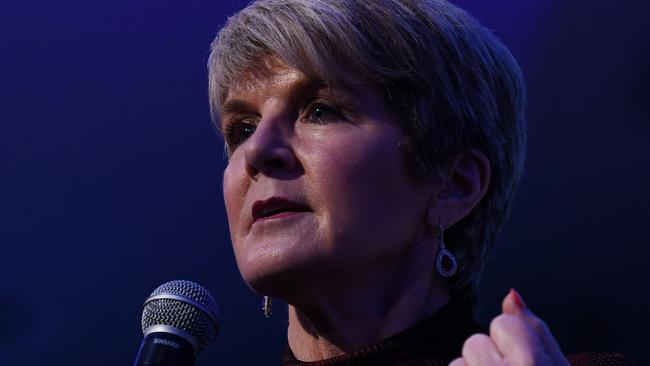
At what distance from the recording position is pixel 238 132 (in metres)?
1.61

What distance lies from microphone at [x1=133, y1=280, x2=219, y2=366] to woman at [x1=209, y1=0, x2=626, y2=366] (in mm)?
123

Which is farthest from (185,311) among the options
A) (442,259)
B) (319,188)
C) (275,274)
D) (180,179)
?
(180,179)

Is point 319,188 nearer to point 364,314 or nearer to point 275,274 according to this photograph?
point 275,274

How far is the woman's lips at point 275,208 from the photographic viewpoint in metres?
1.33

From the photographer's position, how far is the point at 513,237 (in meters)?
3.85

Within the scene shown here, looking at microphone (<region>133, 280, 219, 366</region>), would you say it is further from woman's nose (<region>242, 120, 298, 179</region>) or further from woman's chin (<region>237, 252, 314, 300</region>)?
woman's nose (<region>242, 120, 298, 179</region>)

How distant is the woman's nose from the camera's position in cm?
135

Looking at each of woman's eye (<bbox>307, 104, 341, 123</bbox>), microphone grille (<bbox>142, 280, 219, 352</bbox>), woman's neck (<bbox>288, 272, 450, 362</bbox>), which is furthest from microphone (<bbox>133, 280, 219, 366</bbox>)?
woman's eye (<bbox>307, 104, 341, 123</bbox>)

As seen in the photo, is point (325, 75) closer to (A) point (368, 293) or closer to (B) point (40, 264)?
(A) point (368, 293)

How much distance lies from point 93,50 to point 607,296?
2904mm

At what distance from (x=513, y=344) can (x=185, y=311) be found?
2.08 ft

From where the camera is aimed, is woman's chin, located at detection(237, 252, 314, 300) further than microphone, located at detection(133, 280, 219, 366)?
Yes

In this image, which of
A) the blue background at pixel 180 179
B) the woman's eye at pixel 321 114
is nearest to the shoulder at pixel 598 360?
the woman's eye at pixel 321 114

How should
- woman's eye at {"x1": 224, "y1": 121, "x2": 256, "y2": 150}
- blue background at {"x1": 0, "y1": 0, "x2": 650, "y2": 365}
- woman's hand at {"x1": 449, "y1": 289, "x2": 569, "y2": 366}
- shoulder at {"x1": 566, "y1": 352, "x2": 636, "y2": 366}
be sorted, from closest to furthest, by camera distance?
woman's hand at {"x1": 449, "y1": 289, "x2": 569, "y2": 366}
shoulder at {"x1": 566, "y1": 352, "x2": 636, "y2": 366}
woman's eye at {"x1": 224, "y1": 121, "x2": 256, "y2": 150}
blue background at {"x1": 0, "y1": 0, "x2": 650, "y2": 365}
